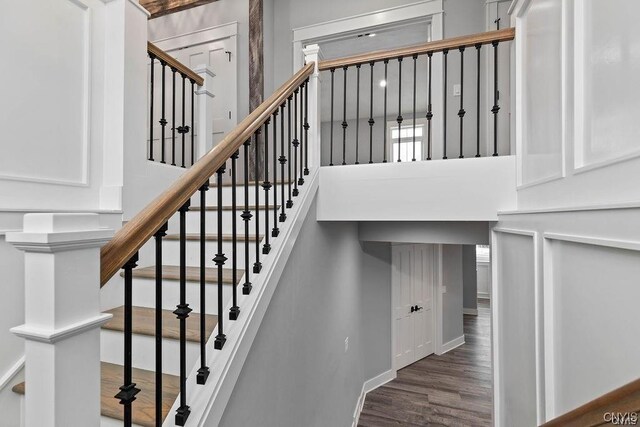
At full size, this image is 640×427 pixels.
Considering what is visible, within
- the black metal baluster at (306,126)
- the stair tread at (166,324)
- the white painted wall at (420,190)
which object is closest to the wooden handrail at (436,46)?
the black metal baluster at (306,126)

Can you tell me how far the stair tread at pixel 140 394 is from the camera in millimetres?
1262

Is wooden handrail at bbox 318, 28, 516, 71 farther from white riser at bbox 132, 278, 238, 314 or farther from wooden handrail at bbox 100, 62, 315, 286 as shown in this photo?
white riser at bbox 132, 278, 238, 314

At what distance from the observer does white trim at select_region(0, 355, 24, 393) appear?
5.00 feet

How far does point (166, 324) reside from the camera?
165 cm

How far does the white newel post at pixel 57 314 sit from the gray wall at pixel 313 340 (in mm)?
755

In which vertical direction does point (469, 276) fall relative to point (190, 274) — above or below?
below

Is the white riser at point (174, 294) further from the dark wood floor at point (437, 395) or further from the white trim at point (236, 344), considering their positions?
the dark wood floor at point (437, 395)

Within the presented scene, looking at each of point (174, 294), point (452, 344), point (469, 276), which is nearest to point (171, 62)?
point (174, 294)

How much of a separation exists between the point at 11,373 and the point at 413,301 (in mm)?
4954

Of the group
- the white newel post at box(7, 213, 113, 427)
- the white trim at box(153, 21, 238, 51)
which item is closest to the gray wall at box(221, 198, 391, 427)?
the white newel post at box(7, 213, 113, 427)

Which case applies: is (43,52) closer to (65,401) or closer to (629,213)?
(65,401)

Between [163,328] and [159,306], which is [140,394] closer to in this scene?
[163,328]

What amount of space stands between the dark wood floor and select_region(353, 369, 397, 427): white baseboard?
6 centimetres

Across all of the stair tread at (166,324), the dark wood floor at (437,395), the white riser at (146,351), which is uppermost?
the stair tread at (166,324)
